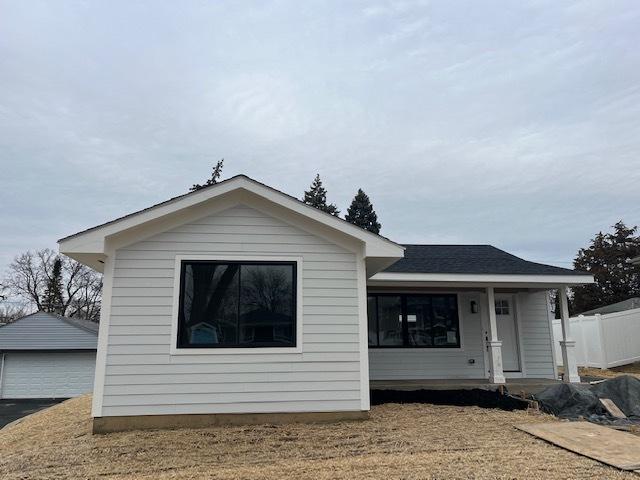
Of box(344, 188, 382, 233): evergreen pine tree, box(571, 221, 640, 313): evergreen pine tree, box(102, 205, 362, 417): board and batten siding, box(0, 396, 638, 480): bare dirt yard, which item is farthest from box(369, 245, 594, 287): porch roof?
box(344, 188, 382, 233): evergreen pine tree

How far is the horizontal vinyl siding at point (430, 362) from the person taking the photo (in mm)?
10367

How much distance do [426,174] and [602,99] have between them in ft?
30.5

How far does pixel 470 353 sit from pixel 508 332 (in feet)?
3.70

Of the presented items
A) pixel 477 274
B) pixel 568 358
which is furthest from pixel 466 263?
pixel 568 358

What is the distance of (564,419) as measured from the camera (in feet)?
22.3

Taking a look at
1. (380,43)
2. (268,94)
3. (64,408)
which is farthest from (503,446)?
(268,94)

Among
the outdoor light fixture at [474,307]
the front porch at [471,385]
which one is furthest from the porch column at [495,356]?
the outdoor light fixture at [474,307]

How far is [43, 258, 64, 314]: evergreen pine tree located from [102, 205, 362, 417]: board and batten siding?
37814 millimetres

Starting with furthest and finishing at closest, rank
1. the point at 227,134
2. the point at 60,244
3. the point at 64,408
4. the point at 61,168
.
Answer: the point at 61,168, the point at 227,134, the point at 64,408, the point at 60,244

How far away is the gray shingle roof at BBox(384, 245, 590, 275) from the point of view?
9.70 m

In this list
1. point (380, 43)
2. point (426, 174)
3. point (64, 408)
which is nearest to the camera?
point (64, 408)

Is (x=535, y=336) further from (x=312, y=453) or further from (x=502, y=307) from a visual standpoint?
(x=312, y=453)

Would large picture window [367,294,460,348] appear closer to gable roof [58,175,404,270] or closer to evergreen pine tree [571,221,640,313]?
gable roof [58,175,404,270]

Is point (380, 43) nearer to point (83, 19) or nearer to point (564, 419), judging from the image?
point (83, 19)
